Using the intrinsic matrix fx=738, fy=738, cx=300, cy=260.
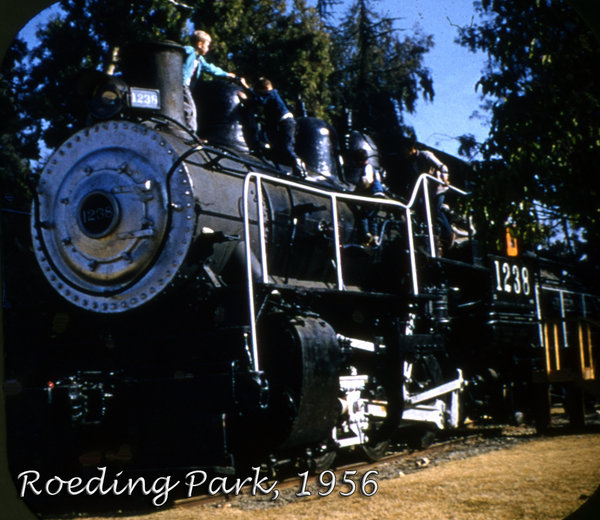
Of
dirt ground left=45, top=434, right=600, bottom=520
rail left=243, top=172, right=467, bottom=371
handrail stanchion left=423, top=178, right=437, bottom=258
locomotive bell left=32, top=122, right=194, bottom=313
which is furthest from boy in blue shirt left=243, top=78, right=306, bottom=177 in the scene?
dirt ground left=45, top=434, right=600, bottom=520

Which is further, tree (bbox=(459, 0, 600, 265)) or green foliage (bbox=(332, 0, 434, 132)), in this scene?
green foliage (bbox=(332, 0, 434, 132))

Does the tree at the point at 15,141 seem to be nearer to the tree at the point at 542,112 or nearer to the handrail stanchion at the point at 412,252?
the handrail stanchion at the point at 412,252

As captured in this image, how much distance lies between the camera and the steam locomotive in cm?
481

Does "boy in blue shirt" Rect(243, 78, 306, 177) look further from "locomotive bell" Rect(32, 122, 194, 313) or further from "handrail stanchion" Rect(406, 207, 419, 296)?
"locomotive bell" Rect(32, 122, 194, 313)

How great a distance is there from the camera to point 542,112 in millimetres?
4930

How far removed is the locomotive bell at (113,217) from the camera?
5051 mm

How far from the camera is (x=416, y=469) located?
5613 millimetres

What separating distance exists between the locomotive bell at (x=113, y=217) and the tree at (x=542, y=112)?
2176 mm

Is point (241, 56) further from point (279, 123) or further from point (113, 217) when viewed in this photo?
point (113, 217)

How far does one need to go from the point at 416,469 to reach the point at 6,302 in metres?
3.33

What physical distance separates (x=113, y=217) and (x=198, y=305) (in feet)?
2.91

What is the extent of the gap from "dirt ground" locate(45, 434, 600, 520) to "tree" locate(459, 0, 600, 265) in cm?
156

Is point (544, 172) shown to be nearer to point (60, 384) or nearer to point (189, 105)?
point (189, 105)

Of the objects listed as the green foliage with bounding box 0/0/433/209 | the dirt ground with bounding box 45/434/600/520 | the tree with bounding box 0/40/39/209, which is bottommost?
the dirt ground with bounding box 45/434/600/520
